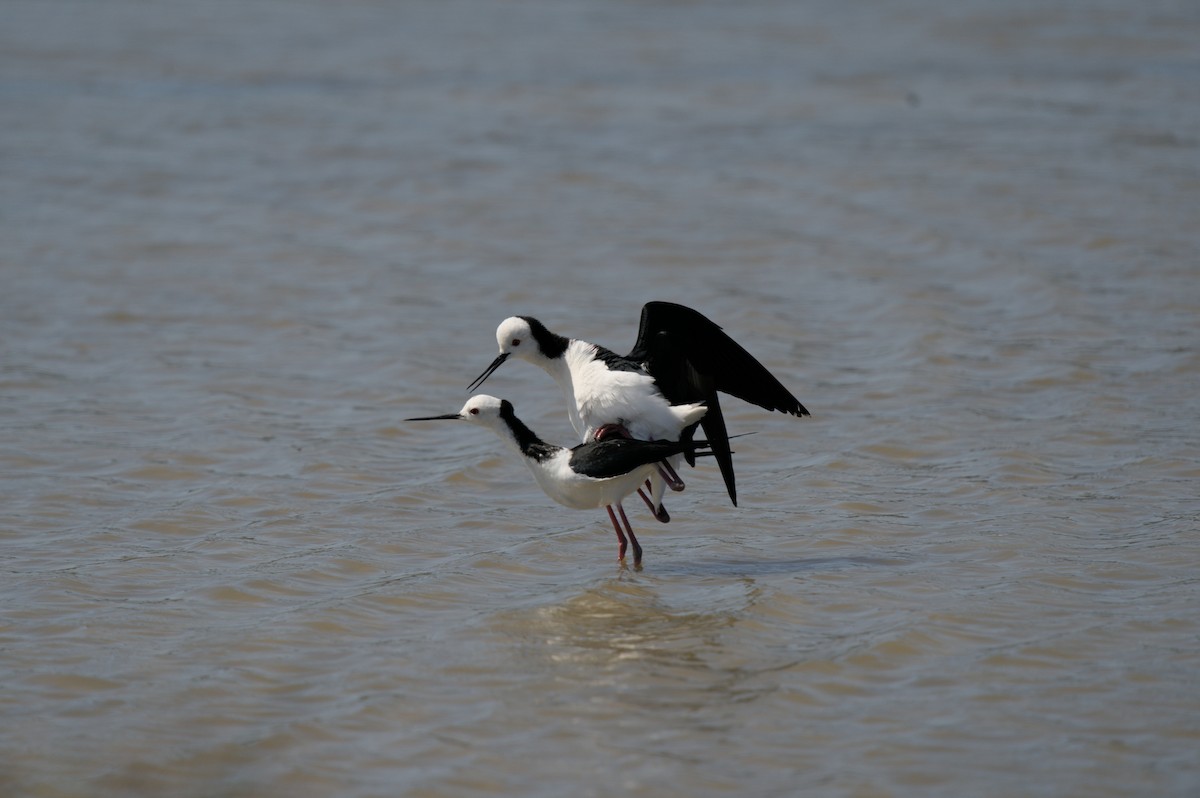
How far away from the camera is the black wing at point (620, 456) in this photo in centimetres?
641

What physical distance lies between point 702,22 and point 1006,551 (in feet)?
58.4

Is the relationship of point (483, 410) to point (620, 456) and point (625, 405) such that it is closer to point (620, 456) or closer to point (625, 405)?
point (625, 405)

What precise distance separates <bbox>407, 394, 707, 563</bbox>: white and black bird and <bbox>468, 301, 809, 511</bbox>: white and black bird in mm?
119

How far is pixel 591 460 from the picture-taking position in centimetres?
649

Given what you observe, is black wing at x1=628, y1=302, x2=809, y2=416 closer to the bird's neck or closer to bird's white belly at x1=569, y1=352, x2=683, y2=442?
bird's white belly at x1=569, y1=352, x2=683, y2=442

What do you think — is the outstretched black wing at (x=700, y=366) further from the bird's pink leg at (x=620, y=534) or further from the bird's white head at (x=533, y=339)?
the bird's pink leg at (x=620, y=534)

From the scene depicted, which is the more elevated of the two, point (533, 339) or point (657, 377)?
point (533, 339)

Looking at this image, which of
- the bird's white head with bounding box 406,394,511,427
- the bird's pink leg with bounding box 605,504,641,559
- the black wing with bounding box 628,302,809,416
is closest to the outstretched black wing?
the black wing with bounding box 628,302,809,416

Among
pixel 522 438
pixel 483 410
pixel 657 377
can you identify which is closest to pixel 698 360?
pixel 657 377

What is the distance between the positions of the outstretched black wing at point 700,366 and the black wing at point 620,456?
0.47 m

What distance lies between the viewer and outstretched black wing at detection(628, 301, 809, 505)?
271 inches

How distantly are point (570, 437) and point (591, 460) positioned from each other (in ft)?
6.77

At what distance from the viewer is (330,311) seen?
10.5m

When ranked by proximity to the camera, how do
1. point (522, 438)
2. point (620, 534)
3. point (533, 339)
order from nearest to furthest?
point (620, 534) → point (522, 438) → point (533, 339)
